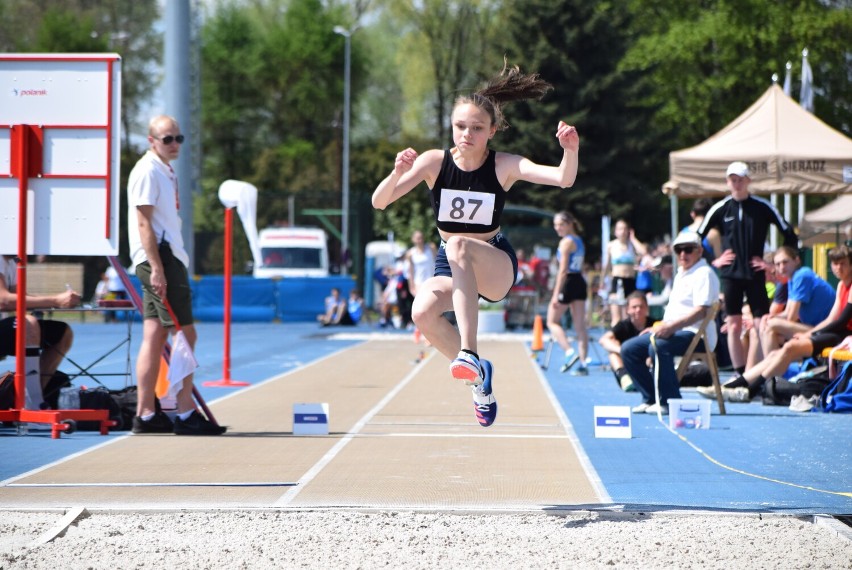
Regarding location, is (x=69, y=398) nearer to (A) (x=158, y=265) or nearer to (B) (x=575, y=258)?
(A) (x=158, y=265)

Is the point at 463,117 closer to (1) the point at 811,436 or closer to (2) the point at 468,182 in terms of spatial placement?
(2) the point at 468,182

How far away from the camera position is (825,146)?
15.2 m

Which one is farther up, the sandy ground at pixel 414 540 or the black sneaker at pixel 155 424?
the sandy ground at pixel 414 540

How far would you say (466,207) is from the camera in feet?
21.6

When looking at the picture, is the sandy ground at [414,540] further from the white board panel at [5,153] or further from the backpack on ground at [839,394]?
the backpack on ground at [839,394]

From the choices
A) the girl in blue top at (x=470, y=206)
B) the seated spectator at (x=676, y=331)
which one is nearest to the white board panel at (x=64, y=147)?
the girl in blue top at (x=470, y=206)

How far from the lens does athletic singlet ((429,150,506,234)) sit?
6.54 meters

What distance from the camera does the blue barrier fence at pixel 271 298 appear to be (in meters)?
29.6

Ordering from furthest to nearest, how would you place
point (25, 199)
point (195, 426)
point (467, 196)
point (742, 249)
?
point (742, 249) < point (195, 426) < point (25, 199) < point (467, 196)

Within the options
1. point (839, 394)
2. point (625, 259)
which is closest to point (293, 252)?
point (625, 259)

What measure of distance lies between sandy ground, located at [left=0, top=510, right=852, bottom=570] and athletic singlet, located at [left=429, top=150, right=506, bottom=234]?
1725mm

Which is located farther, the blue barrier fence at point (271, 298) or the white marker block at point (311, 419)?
the blue barrier fence at point (271, 298)

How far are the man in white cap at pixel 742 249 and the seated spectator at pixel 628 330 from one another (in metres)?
0.77

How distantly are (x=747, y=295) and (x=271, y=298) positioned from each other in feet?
64.8
